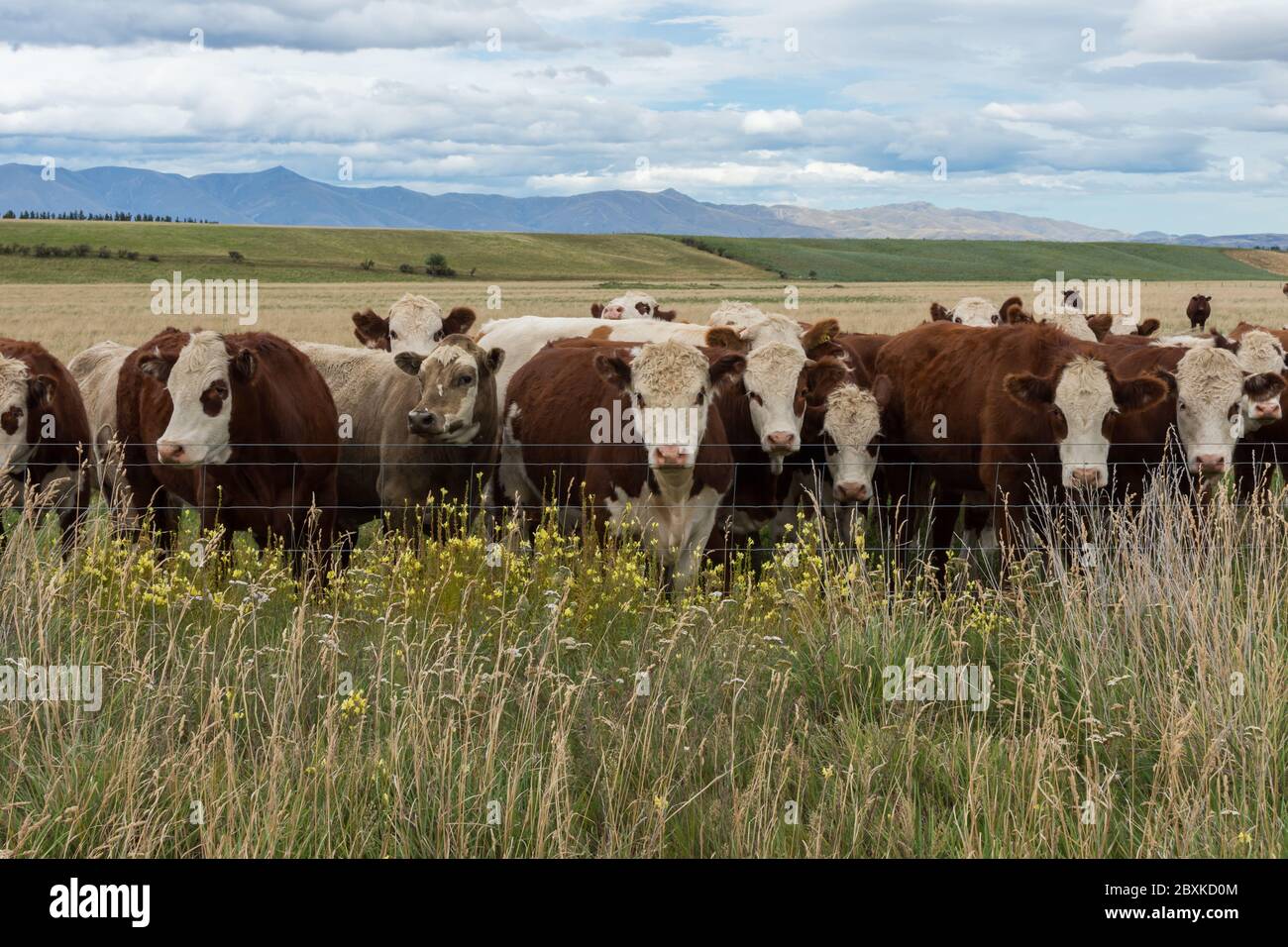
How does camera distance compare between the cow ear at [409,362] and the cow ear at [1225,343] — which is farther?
the cow ear at [1225,343]

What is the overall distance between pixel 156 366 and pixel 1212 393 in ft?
23.3

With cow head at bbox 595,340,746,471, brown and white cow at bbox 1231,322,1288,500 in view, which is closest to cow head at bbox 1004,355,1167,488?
brown and white cow at bbox 1231,322,1288,500

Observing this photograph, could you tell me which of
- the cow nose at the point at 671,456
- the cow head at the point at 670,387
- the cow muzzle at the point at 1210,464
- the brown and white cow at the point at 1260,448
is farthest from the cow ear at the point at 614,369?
the brown and white cow at the point at 1260,448

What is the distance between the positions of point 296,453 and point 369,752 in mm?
3987

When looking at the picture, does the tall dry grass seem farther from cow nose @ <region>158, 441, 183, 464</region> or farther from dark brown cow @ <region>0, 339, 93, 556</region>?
dark brown cow @ <region>0, 339, 93, 556</region>

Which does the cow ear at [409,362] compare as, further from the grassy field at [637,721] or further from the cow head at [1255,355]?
the cow head at [1255,355]

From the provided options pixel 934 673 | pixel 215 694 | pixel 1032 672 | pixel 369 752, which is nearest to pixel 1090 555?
pixel 1032 672

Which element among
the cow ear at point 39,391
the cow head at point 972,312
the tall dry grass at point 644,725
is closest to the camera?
the tall dry grass at point 644,725

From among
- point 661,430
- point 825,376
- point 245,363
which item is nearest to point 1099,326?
point 825,376

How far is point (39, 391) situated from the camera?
8531 millimetres

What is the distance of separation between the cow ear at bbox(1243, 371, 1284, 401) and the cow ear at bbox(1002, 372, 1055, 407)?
161cm

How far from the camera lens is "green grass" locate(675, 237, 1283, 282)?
137000mm

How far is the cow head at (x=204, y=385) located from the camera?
25.9 feet
